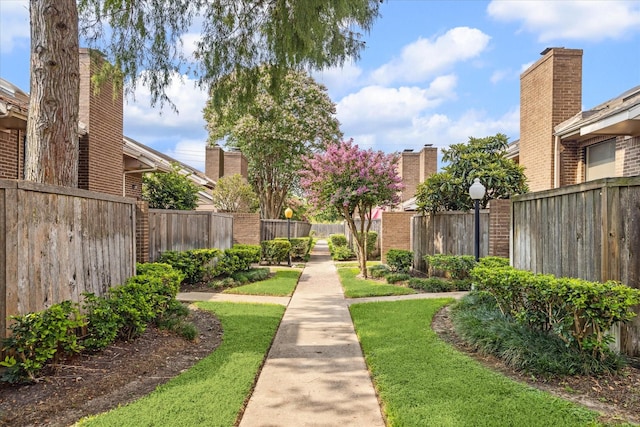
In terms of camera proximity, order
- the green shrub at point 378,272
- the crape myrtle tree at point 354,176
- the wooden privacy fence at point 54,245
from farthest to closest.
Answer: the green shrub at point 378,272 < the crape myrtle tree at point 354,176 < the wooden privacy fence at point 54,245

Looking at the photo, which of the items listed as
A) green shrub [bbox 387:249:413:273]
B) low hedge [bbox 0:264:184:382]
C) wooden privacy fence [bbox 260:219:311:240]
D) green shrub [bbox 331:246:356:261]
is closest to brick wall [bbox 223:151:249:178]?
wooden privacy fence [bbox 260:219:311:240]

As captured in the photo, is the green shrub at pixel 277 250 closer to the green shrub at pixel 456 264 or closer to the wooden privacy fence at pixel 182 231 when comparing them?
the wooden privacy fence at pixel 182 231

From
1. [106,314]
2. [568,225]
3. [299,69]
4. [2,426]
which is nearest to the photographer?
[2,426]

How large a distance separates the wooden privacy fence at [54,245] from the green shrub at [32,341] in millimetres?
165

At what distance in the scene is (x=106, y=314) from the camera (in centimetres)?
459

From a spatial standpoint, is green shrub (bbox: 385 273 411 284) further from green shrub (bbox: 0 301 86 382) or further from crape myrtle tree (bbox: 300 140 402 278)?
green shrub (bbox: 0 301 86 382)

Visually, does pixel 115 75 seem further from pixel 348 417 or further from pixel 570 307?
pixel 570 307

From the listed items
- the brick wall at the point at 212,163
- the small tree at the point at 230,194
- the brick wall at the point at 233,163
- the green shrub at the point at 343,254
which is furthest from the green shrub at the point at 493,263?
the brick wall at the point at 212,163

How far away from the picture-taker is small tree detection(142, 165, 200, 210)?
13.0m

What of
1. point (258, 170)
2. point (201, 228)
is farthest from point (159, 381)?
point (258, 170)

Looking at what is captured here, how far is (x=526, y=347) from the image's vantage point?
433 cm

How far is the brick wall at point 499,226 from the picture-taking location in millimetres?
9383

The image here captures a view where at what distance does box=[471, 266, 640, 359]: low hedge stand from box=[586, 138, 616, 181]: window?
21.5ft

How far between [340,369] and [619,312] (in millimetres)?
2730
